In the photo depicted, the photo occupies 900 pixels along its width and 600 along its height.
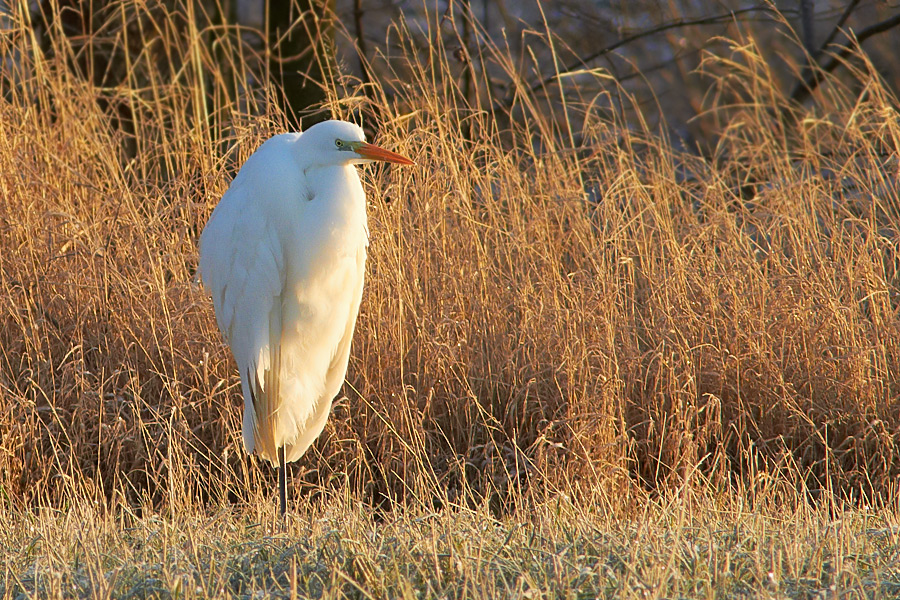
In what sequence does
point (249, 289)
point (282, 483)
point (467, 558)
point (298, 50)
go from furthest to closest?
point (298, 50) → point (282, 483) → point (249, 289) → point (467, 558)

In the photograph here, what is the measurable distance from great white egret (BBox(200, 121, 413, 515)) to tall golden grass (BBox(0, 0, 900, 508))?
26 cm

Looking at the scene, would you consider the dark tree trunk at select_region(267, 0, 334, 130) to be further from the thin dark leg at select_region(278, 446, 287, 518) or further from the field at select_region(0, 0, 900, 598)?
the thin dark leg at select_region(278, 446, 287, 518)

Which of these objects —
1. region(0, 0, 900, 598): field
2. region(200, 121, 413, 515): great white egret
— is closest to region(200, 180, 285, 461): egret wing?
region(200, 121, 413, 515): great white egret

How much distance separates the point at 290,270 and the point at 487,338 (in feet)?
3.14

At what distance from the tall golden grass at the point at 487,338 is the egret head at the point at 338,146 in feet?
2.29

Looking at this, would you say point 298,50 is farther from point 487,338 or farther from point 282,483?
point 282,483

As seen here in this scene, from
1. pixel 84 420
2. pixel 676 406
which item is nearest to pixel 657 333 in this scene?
pixel 676 406

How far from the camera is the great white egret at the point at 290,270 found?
2.39m

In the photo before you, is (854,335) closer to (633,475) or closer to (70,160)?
(633,475)

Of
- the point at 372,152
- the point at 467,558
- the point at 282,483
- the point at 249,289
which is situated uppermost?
the point at 372,152

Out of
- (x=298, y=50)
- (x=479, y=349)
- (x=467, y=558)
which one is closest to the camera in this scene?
(x=467, y=558)

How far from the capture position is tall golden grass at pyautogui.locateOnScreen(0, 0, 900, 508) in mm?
2992

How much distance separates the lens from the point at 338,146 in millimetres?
2359

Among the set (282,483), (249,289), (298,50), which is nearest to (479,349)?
(282,483)
